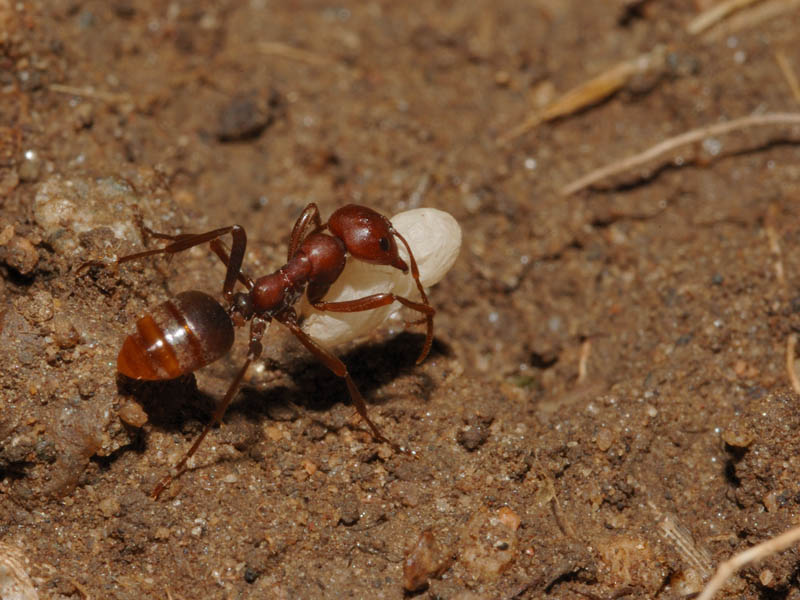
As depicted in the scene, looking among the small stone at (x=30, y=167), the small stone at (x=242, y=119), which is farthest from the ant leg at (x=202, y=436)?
the small stone at (x=242, y=119)

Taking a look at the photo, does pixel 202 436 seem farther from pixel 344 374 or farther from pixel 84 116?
pixel 84 116

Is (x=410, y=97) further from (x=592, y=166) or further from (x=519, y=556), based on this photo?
(x=519, y=556)

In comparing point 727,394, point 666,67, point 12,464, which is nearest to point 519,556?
point 727,394

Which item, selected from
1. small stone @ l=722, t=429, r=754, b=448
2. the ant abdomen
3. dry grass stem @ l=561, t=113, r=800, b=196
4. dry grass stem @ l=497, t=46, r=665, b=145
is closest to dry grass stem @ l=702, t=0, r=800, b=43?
dry grass stem @ l=497, t=46, r=665, b=145

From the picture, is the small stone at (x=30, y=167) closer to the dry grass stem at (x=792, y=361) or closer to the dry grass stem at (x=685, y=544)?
the dry grass stem at (x=685, y=544)

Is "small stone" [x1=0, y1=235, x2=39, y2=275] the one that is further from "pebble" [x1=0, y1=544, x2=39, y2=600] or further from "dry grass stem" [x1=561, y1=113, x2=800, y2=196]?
"dry grass stem" [x1=561, y1=113, x2=800, y2=196]
